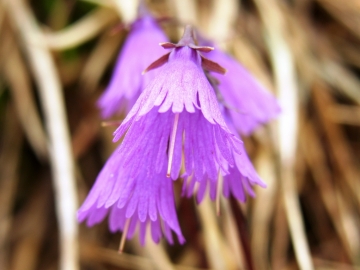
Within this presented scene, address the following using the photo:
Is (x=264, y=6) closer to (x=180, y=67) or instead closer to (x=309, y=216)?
(x=309, y=216)

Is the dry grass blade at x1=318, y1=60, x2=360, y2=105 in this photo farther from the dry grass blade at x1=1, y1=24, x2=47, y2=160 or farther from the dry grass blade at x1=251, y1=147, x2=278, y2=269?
the dry grass blade at x1=1, y1=24, x2=47, y2=160

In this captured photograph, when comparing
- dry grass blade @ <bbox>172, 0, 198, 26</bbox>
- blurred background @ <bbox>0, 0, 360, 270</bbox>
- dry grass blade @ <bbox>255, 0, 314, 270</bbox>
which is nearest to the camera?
dry grass blade @ <bbox>255, 0, 314, 270</bbox>

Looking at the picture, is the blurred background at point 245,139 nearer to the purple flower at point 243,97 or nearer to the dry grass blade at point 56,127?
the dry grass blade at point 56,127

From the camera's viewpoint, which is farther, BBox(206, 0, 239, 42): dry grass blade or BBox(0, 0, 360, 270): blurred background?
BBox(206, 0, 239, 42): dry grass blade

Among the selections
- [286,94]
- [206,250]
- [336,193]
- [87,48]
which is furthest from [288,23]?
[206,250]

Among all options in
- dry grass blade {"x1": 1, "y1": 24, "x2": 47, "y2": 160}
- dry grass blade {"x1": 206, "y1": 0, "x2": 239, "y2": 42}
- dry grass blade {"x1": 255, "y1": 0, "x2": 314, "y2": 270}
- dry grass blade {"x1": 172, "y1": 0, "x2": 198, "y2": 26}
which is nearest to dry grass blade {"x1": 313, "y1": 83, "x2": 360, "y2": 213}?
dry grass blade {"x1": 255, "y1": 0, "x2": 314, "y2": 270}

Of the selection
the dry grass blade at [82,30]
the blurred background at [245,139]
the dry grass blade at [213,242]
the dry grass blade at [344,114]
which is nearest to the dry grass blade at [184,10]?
the blurred background at [245,139]
